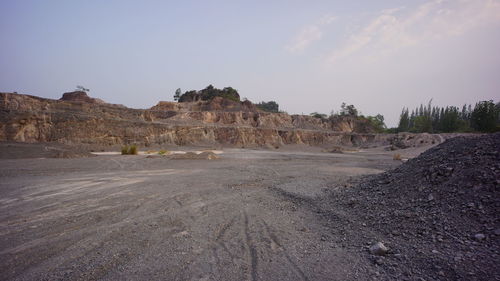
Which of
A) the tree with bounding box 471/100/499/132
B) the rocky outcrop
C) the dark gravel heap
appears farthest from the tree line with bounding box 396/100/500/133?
the dark gravel heap

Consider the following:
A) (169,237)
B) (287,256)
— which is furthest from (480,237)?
(169,237)

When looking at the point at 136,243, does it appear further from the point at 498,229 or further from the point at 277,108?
the point at 277,108

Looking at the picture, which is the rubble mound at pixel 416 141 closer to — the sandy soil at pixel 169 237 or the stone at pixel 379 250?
the sandy soil at pixel 169 237

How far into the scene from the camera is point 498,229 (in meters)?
3.12

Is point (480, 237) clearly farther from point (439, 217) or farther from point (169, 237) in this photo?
point (169, 237)

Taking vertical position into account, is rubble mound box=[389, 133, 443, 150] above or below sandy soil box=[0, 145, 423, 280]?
above

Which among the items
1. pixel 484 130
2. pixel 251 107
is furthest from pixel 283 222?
pixel 484 130

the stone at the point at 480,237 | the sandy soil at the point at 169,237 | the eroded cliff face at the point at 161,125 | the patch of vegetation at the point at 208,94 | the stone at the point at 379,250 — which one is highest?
the patch of vegetation at the point at 208,94

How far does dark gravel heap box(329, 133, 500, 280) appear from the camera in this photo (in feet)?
8.98

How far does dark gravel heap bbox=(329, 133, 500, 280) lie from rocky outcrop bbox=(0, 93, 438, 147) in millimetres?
30264

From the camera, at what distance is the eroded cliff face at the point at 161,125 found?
78.0 ft

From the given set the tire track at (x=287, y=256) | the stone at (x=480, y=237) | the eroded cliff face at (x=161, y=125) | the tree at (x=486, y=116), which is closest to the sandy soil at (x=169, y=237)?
the tire track at (x=287, y=256)

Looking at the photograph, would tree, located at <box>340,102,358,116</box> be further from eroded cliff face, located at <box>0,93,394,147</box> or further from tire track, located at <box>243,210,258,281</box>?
tire track, located at <box>243,210,258,281</box>

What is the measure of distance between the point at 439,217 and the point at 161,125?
3378 centimetres
